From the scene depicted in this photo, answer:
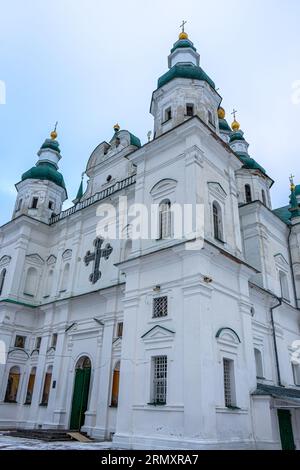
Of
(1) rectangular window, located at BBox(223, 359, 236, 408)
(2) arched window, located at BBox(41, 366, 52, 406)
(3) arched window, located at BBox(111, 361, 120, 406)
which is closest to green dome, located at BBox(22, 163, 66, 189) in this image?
(2) arched window, located at BBox(41, 366, 52, 406)

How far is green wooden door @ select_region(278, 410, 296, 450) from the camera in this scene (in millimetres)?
13109

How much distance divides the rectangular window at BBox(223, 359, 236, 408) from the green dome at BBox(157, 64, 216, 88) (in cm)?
1278

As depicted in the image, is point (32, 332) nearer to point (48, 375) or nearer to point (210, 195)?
point (48, 375)

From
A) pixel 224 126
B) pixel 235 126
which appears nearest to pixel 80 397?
pixel 235 126

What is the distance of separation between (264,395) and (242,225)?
1001 cm

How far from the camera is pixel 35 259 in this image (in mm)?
22609

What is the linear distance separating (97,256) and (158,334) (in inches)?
301

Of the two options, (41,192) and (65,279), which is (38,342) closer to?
(65,279)

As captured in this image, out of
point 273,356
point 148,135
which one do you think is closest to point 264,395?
point 273,356

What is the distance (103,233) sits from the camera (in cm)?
1967

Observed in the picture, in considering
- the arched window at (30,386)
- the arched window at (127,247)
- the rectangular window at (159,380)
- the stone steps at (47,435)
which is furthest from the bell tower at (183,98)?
the arched window at (30,386)

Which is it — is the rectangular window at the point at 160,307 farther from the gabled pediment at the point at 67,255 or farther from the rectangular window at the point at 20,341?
the rectangular window at the point at 20,341
